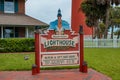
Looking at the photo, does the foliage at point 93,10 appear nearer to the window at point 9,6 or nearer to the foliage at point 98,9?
the foliage at point 98,9

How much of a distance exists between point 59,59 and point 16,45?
1036 centimetres

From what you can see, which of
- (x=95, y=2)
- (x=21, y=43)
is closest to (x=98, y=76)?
(x=21, y=43)

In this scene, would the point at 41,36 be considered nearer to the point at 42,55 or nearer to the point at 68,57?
the point at 42,55

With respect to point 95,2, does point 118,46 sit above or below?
below

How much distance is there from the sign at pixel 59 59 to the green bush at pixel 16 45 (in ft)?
33.6

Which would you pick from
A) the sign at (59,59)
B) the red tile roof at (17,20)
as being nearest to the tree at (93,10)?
the red tile roof at (17,20)

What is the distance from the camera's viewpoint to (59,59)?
988 cm

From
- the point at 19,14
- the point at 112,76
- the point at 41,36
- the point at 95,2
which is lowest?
the point at 112,76

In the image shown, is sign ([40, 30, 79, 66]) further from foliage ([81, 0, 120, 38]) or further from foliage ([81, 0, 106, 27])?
foliage ([81, 0, 106, 27])

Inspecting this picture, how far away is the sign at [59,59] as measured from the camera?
9.76 m

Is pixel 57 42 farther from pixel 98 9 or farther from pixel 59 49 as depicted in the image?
pixel 98 9

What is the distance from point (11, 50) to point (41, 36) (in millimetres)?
10255

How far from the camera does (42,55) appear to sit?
973 centimetres

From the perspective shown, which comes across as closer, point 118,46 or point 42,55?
point 42,55
